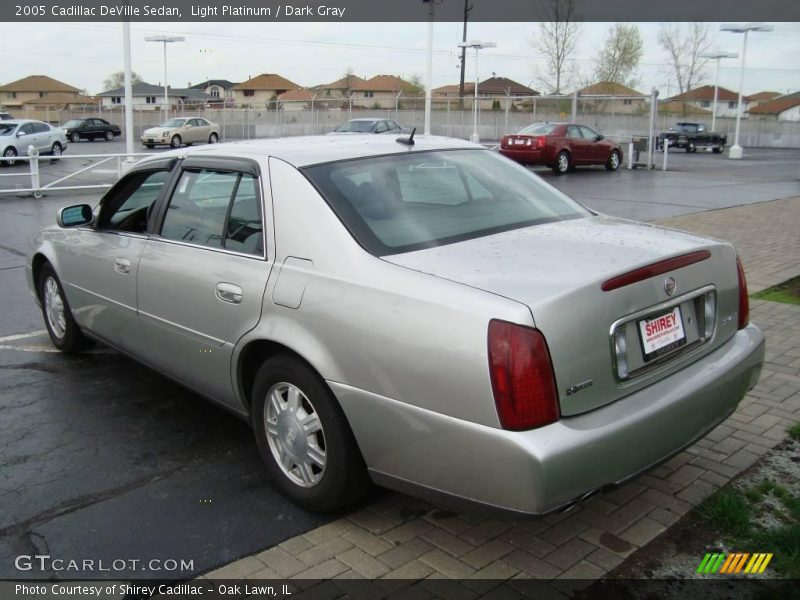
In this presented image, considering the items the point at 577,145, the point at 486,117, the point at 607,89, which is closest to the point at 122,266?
the point at 577,145

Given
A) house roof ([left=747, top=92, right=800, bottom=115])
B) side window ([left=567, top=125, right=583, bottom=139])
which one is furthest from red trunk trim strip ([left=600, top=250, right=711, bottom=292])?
house roof ([left=747, top=92, right=800, bottom=115])

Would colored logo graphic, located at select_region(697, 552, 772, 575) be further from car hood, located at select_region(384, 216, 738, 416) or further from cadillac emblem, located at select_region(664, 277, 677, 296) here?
cadillac emblem, located at select_region(664, 277, 677, 296)

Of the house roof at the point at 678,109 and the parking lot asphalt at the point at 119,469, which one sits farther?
the house roof at the point at 678,109

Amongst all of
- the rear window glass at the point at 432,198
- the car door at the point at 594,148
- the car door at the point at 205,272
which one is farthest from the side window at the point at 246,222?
the car door at the point at 594,148

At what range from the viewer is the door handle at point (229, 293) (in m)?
3.63

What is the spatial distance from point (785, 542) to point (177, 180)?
3507mm

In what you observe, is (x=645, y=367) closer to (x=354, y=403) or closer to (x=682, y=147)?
(x=354, y=403)

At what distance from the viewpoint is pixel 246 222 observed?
3.83 m

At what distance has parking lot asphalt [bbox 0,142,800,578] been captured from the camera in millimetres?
3293

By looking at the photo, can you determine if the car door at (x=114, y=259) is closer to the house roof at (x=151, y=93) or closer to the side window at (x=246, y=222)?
the side window at (x=246, y=222)

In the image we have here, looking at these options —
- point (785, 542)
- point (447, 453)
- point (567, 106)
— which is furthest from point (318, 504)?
point (567, 106)

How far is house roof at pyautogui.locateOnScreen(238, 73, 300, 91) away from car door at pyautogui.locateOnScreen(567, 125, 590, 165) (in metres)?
94.4

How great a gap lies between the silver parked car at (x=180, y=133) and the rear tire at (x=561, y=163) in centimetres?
1962

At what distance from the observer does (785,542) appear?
10.4ft
